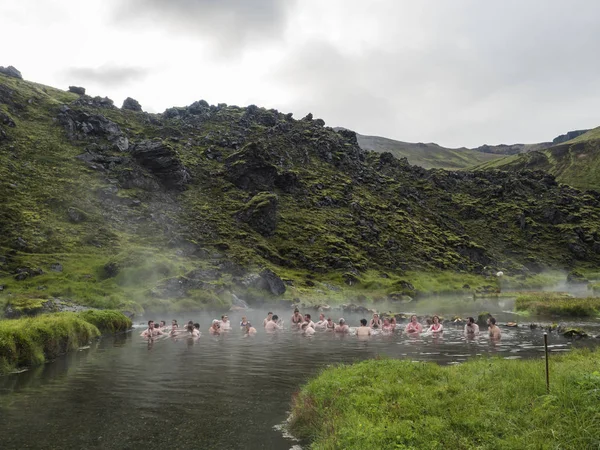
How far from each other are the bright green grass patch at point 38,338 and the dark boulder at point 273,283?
4400 cm

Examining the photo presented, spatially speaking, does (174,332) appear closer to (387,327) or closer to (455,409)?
(387,327)

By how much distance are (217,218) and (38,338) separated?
298 feet

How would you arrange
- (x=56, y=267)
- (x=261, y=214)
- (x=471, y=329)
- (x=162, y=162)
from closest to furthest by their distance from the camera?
(x=471, y=329), (x=56, y=267), (x=261, y=214), (x=162, y=162)

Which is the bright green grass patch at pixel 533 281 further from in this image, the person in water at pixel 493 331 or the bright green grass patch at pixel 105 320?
the bright green grass patch at pixel 105 320

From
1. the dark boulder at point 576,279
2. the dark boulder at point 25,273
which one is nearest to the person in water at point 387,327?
the dark boulder at point 25,273

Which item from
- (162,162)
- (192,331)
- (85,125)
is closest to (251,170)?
(162,162)

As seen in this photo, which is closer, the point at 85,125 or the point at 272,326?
the point at 272,326

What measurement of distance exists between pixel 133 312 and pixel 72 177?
241 feet

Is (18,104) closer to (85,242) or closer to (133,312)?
(85,242)

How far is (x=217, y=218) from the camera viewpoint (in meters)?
115

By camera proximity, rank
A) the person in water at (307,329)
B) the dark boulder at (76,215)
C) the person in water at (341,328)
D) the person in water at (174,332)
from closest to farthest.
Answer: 1. the person in water at (174,332)
2. the person in water at (307,329)
3. the person in water at (341,328)
4. the dark boulder at (76,215)

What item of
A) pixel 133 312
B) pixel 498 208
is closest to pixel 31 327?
pixel 133 312

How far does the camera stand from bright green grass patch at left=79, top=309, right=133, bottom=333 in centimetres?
3625

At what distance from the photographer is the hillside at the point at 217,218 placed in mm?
66938
